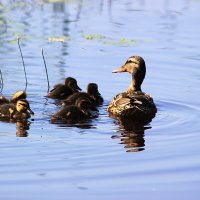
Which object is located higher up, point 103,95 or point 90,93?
point 90,93

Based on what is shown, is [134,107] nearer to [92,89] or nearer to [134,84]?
[92,89]

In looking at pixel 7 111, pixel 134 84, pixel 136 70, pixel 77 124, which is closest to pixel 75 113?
pixel 77 124

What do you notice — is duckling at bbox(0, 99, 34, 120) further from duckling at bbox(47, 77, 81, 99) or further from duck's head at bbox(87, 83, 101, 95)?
duckling at bbox(47, 77, 81, 99)

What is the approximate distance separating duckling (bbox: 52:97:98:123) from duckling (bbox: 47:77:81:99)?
853 mm

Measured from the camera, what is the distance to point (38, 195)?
609cm

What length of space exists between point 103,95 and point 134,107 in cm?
103

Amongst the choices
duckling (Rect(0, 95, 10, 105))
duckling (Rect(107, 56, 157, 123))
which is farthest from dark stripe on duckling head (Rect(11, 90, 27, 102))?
duckling (Rect(107, 56, 157, 123))

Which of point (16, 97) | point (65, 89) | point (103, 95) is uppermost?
point (16, 97)

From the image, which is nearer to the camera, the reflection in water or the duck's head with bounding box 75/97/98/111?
the reflection in water

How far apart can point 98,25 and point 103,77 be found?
3.99 m

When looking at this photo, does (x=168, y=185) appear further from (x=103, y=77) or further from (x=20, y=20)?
→ (x=20, y=20)

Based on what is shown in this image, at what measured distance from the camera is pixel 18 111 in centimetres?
886

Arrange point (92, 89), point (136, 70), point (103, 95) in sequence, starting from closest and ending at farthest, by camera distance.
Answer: point (92, 89), point (103, 95), point (136, 70)

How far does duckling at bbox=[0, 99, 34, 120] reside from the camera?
8.82m
